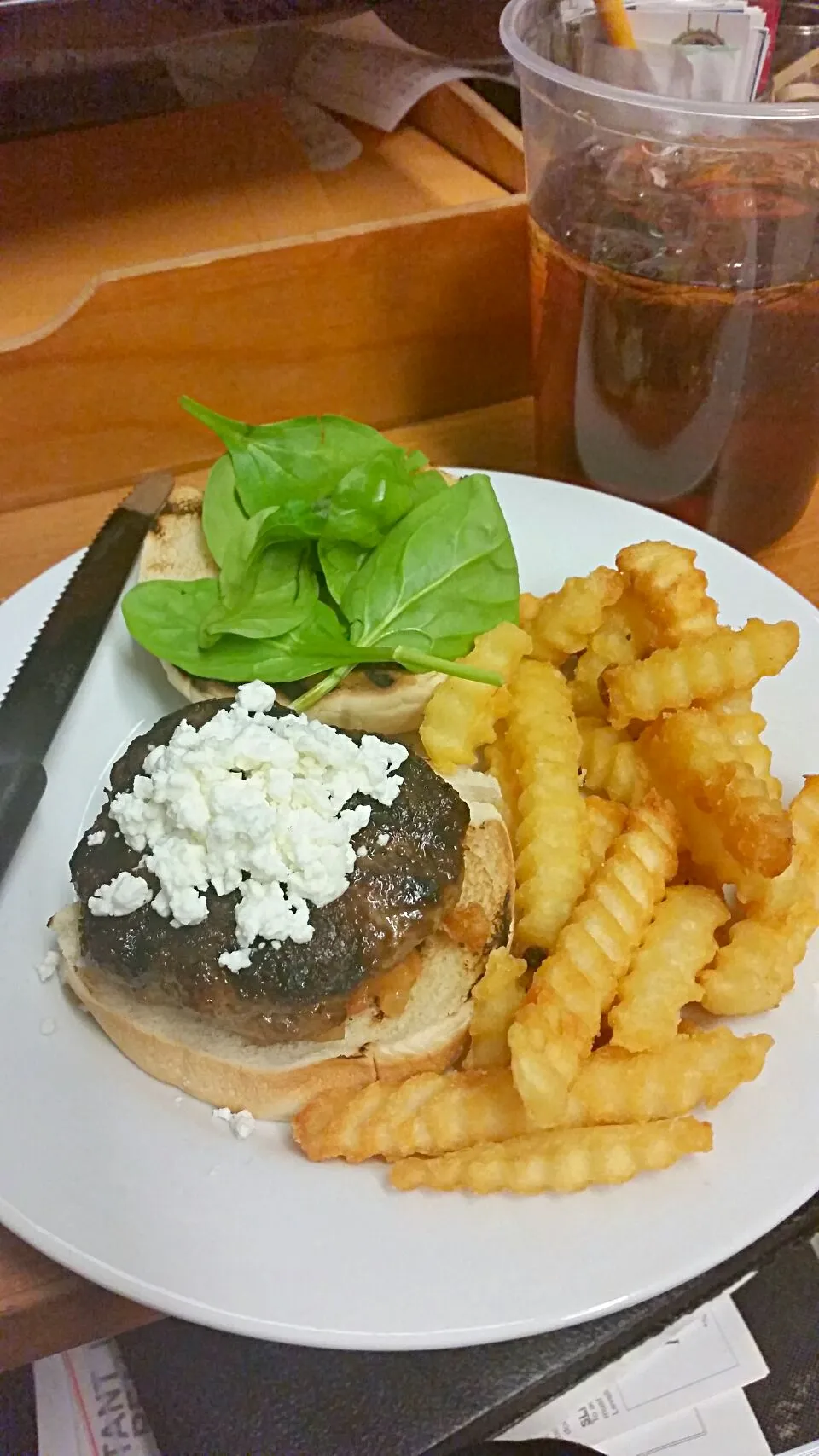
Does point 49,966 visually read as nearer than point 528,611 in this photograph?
Yes

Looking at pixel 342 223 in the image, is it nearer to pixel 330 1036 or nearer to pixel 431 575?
pixel 431 575

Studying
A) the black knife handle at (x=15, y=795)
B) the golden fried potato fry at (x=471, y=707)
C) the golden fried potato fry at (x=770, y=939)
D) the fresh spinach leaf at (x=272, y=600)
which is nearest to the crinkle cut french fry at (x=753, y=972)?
the golden fried potato fry at (x=770, y=939)

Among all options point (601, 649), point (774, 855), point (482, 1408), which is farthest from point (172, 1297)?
point (601, 649)

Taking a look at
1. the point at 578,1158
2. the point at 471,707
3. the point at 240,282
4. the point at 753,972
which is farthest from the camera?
the point at 240,282

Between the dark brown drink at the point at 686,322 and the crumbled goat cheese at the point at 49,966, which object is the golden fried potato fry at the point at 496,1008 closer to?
the crumbled goat cheese at the point at 49,966

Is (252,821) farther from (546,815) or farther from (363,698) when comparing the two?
(363,698)

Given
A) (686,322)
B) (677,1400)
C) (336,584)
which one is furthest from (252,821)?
(677,1400)

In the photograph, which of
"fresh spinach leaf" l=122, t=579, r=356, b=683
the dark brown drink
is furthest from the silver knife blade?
the dark brown drink

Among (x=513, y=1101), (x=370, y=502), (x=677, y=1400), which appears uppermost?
(x=370, y=502)
